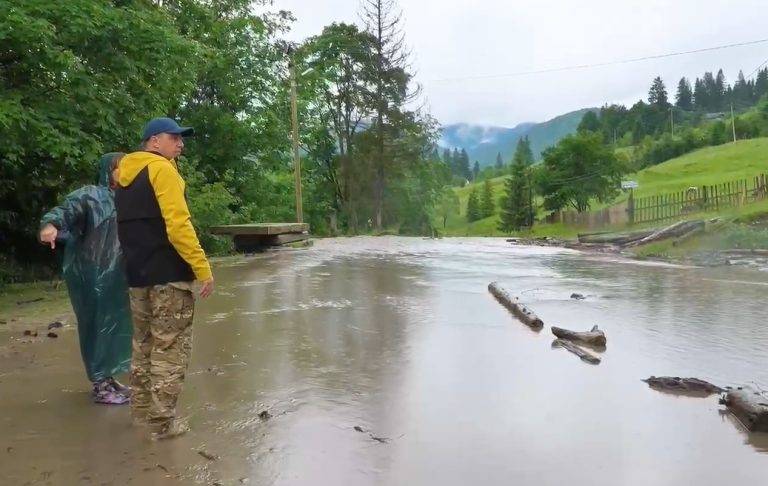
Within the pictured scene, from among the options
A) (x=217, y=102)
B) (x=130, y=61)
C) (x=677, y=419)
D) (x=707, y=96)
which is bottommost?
(x=677, y=419)

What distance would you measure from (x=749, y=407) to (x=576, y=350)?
78.2 inches

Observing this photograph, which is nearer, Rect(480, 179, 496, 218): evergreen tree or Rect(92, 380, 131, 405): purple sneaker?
Rect(92, 380, 131, 405): purple sneaker

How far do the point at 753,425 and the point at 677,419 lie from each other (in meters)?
0.43

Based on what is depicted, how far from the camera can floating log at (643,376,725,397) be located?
4.75 meters

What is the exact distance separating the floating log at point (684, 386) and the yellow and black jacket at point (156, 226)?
3413mm

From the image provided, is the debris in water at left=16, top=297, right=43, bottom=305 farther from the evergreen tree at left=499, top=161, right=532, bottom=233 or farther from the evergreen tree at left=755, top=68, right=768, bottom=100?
the evergreen tree at left=755, top=68, right=768, bottom=100

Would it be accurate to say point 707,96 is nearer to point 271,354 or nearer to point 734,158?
point 734,158

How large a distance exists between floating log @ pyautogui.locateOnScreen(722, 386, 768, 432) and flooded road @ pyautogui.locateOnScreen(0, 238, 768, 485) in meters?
0.10

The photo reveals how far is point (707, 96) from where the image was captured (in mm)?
131375

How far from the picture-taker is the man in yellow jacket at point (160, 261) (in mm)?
3695

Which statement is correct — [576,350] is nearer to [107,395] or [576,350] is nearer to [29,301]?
[107,395]

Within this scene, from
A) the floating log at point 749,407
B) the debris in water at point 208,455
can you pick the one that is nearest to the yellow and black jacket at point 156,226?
the debris in water at point 208,455

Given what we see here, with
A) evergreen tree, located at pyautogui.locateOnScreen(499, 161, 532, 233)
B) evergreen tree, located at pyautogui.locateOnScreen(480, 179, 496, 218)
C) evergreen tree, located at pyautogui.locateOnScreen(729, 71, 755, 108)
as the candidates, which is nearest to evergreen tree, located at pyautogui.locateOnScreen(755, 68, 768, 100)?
evergreen tree, located at pyautogui.locateOnScreen(729, 71, 755, 108)

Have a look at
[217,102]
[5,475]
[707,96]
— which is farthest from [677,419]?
[707,96]
